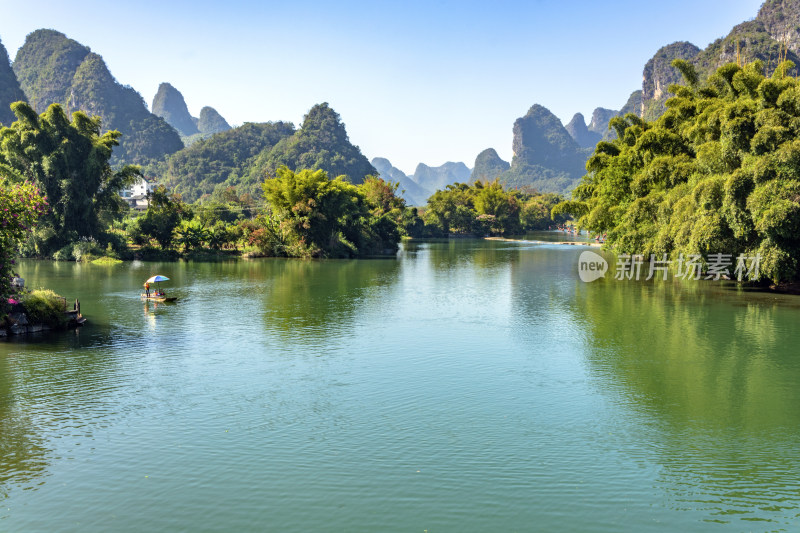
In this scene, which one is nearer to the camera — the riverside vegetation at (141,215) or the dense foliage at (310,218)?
the riverside vegetation at (141,215)

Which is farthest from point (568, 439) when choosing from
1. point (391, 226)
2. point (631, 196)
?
point (391, 226)

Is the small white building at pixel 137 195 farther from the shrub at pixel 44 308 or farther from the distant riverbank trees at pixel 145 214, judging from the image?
the shrub at pixel 44 308

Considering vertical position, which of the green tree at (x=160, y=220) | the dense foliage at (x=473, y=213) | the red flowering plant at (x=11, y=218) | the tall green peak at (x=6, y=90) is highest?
the tall green peak at (x=6, y=90)

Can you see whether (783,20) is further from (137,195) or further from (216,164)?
(137,195)

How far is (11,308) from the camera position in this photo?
19906mm

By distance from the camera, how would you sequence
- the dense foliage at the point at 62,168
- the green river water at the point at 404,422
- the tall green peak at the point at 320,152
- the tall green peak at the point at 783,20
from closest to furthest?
the green river water at the point at 404,422 → the dense foliage at the point at 62,168 → the tall green peak at the point at 320,152 → the tall green peak at the point at 783,20

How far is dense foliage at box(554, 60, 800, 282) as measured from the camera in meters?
24.9

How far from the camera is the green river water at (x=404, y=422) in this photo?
9.00 meters

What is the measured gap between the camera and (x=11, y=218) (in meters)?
18.3

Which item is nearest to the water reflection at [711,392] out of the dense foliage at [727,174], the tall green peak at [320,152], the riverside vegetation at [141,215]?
the dense foliage at [727,174]

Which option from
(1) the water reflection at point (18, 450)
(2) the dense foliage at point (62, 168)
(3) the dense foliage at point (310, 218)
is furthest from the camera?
(3) the dense foliage at point (310, 218)

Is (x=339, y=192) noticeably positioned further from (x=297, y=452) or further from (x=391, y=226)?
(x=297, y=452)

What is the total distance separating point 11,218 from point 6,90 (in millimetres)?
128978

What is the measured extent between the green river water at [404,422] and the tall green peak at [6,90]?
11739 cm
